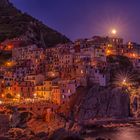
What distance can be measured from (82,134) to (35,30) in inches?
2768

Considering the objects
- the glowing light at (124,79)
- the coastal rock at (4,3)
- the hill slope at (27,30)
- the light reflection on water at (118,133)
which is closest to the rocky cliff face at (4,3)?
the coastal rock at (4,3)

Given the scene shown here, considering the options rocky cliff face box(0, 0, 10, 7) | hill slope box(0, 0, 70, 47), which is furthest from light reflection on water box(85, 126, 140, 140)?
rocky cliff face box(0, 0, 10, 7)

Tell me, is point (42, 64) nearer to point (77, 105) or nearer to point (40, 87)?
point (40, 87)

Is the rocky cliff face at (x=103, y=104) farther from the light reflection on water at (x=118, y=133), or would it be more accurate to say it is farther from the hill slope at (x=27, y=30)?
the hill slope at (x=27, y=30)

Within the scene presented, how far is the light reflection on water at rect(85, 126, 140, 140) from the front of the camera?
219 ft

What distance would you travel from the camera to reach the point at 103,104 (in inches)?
3287

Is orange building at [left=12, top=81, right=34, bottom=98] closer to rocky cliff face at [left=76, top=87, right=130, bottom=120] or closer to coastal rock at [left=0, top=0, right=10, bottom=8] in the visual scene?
rocky cliff face at [left=76, top=87, right=130, bottom=120]

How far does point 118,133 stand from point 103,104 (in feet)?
41.7

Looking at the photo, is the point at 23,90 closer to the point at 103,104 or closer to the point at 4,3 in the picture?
the point at 103,104

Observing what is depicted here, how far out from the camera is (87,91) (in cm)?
8250

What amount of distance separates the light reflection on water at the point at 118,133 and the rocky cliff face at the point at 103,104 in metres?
6.33

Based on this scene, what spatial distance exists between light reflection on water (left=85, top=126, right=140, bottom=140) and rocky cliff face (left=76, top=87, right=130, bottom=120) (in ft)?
20.8

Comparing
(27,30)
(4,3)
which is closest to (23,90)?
(27,30)

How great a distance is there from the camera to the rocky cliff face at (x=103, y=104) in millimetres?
81125
